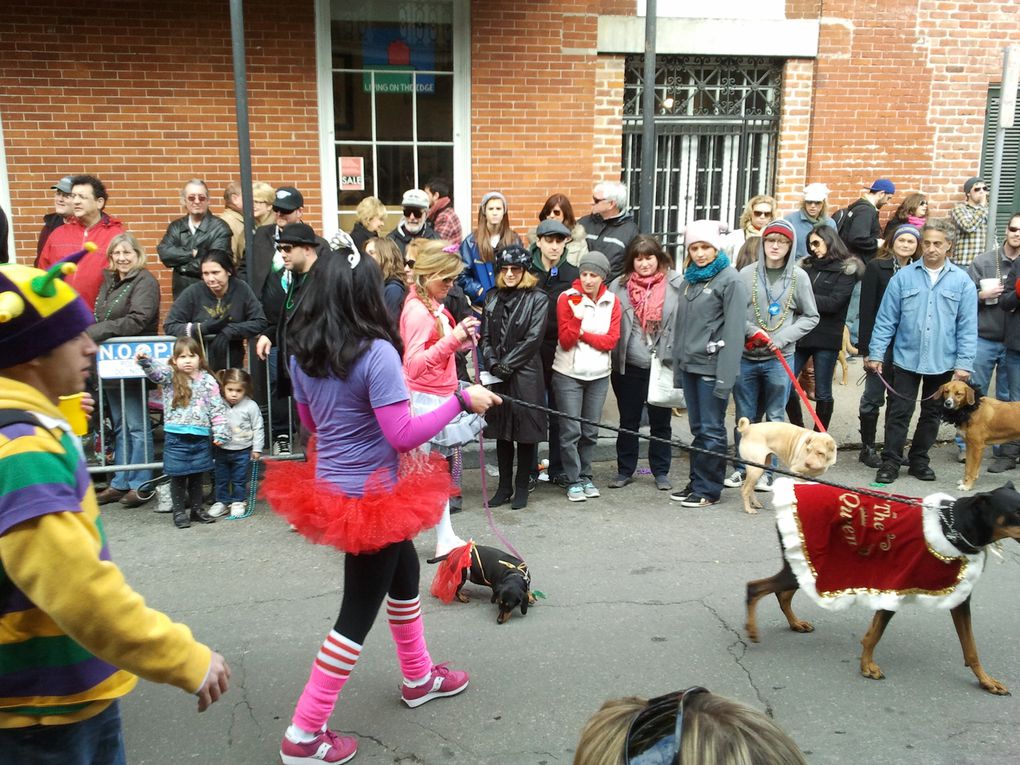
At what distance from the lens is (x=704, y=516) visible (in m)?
6.37

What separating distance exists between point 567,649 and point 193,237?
16.8ft

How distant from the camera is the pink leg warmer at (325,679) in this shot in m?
3.44

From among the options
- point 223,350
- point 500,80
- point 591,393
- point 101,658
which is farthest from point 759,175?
point 101,658

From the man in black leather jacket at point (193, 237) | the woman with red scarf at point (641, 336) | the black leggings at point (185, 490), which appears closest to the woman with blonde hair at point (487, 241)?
the woman with red scarf at point (641, 336)

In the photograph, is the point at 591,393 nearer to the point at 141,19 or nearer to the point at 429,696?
the point at 429,696

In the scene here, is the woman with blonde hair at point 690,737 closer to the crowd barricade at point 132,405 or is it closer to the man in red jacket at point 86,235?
the crowd barricade at point 132,405

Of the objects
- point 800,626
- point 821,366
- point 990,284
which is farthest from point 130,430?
point 990,284

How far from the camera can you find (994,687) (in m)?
4.04

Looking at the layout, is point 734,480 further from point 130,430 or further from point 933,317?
point 130,430

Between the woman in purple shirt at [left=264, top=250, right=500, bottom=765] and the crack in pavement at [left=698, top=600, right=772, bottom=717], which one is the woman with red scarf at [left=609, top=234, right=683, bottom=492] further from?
the woman in purple shirt at [left=264, top=250, right=500, bottom=765]

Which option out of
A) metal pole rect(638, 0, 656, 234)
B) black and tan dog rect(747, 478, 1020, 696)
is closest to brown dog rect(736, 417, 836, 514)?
black and tan dog rect(747, 478, 1020, 696)

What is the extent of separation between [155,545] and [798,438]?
4.27 m

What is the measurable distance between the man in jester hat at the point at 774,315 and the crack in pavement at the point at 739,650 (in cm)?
222

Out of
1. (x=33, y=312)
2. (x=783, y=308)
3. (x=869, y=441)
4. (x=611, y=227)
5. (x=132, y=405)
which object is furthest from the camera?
(x=611, y=227)
